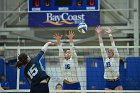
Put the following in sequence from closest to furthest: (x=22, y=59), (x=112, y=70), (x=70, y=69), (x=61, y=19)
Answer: (x=22, y=59) < (x=112, y=70) < (x=70, y=69) < (x=61, y=19)

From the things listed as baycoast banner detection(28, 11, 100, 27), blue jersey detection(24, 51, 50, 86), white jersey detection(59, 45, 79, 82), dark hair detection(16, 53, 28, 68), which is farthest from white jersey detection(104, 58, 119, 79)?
baycoast banner detection(28, 11, 100, 27)

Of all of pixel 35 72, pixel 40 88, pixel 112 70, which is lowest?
pixel 40 88

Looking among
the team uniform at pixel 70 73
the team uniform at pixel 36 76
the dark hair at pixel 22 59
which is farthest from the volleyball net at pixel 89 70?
the dark hair at pixel 22 59

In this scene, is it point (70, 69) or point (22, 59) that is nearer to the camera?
point (22, 59)

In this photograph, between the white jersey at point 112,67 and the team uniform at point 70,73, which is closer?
the white jersey at point 112,67

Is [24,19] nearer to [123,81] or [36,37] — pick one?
[36,37]

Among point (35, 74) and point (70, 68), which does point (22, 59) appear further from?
point (70, 68)

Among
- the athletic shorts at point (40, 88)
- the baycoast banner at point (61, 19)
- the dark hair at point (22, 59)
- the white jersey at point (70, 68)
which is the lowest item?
the athletic shorts at point (40, 88)

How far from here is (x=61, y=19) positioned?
42.6 ft

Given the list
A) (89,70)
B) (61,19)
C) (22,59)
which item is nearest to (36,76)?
(22,59)

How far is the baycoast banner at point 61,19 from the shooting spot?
12.8 metres

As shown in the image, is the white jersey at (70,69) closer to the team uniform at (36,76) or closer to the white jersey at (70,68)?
the white jersey at (70,68)

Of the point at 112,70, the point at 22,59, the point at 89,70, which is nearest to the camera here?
the point at 22,59

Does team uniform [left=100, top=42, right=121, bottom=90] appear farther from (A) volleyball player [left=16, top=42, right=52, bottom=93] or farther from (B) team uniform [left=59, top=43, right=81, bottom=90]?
(A) volleyball player [left=16, top=42, right=52, bottom=93]
